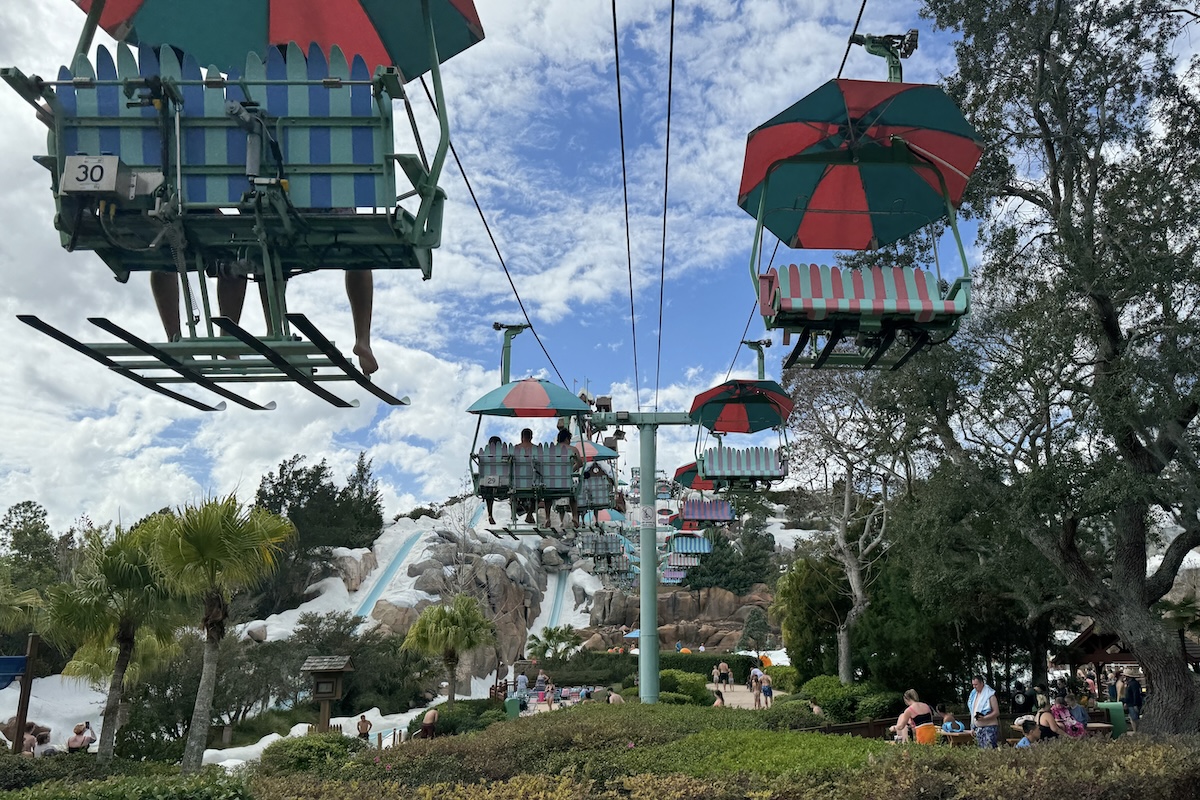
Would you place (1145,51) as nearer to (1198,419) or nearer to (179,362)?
(1198,419)

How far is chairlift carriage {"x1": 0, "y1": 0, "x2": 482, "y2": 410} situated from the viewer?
13.8 ft

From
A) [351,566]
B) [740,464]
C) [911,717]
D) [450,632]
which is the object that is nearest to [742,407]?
[740,464]

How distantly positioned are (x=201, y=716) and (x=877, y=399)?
13582 millimetres

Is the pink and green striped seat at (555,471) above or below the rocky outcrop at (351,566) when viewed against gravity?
above

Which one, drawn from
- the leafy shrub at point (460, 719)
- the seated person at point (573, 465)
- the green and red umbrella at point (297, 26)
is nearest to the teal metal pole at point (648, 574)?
the seated person at point (573, 465)

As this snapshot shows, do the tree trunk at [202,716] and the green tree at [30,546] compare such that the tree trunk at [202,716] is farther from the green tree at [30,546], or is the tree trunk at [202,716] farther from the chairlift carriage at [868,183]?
the green tree at [30,546]

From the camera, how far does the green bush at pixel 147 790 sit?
21.1ft

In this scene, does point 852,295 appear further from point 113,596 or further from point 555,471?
point 113,596

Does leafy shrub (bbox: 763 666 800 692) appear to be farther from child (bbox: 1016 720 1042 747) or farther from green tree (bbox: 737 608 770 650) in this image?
green tree (bbox: 737 608 770 650)

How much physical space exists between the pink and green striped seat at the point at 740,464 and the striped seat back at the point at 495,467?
4.05 meters

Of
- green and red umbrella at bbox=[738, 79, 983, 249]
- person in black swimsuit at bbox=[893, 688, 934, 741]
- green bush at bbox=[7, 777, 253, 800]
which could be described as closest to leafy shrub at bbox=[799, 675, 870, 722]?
person in black swimsuit at bbox=[893, 688, 934, 741]

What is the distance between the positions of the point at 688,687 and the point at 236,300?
23769mm

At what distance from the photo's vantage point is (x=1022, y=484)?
15.5 m

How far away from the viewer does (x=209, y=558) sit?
12711 millimetres
